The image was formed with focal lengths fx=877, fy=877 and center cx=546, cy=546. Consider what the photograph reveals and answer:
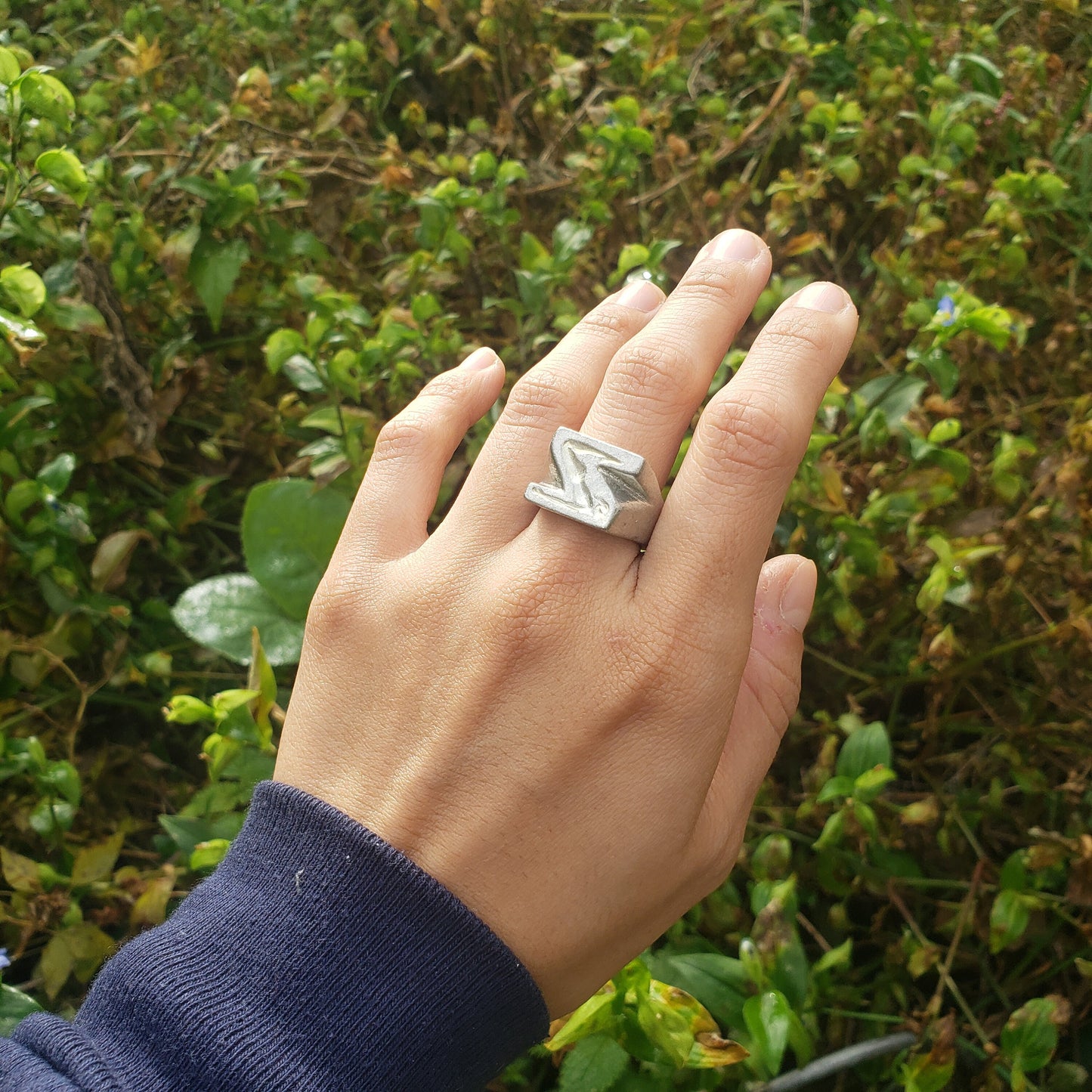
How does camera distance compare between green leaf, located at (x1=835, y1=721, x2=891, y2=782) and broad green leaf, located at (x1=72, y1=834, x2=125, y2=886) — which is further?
broad green leaf, located at (x1=72, y1=834, x2=125, y2=886)

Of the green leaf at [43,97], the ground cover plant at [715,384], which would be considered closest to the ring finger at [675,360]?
the ground cover plant at [715,384]

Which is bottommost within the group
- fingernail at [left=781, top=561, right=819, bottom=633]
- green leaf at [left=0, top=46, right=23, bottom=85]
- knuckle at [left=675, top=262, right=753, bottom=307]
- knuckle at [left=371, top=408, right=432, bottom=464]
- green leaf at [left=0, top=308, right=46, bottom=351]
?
fingernail at [left=781, top=561, right=819, bottom=633]

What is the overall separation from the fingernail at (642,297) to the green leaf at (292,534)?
25.2 inches

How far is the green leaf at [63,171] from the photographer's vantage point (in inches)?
50.1

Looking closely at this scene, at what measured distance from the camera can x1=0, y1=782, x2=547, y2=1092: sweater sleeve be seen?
78 cm

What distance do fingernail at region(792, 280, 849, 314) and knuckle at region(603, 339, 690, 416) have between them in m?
0.15

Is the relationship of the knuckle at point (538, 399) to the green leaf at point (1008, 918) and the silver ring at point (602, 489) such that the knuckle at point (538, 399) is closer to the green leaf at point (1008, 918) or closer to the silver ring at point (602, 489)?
the silver ring at point (602, 489)

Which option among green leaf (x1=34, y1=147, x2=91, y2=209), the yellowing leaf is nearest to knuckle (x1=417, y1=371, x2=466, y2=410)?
green leaf (x1=34, y1=147, x2=91, y2=209)

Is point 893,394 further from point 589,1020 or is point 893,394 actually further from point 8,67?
point 8,67

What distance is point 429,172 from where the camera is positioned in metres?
2.16

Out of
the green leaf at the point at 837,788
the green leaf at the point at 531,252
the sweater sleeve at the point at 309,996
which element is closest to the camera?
the sweater sleeve at the point at 309,996

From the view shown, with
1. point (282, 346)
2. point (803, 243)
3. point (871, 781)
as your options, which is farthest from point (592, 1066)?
point (803, 243)

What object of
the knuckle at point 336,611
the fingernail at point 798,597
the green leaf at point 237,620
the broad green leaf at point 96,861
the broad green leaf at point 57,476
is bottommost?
the broad green leaf at point 96,861

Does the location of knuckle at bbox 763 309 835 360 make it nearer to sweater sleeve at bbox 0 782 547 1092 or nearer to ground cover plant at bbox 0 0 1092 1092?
ground cover plant at bbox 0 0 1092 1092
